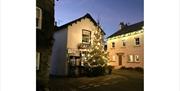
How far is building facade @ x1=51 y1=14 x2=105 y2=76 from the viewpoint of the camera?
197 inches

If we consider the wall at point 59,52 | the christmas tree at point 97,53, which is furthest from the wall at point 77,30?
the christmas tree at point 97,53

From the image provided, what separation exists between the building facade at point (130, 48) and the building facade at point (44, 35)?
86 centimetres

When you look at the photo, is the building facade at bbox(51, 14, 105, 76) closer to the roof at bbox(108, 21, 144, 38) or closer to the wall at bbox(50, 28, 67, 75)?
the wall at bbox(50, 28, 67, 75)

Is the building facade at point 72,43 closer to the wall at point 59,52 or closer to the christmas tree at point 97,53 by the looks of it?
the wall at point 59,52

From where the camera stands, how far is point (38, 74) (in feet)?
9.00

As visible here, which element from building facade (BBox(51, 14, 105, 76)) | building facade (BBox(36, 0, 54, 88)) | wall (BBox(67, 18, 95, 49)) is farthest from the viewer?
wall (BBox(67, 18, 95, 49))

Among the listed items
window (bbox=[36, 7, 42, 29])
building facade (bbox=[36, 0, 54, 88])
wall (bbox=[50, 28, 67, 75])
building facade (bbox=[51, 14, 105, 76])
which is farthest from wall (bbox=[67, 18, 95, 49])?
window (bbox=[36, 7, 42, 29])

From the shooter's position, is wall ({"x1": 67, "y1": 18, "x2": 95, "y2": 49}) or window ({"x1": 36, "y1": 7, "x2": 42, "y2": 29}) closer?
window ({"x1": 36, "y1": 7, "x2": 42, "y2": 29})

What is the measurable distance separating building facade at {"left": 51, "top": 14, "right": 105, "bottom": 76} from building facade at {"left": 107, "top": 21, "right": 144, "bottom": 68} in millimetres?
1072
